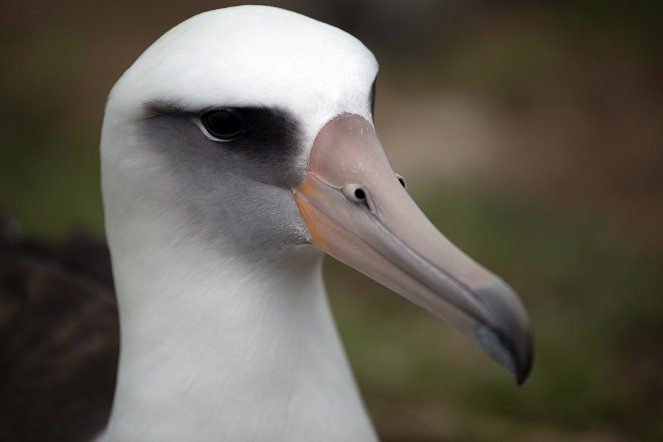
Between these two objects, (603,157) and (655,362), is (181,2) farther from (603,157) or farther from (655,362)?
(655,362)

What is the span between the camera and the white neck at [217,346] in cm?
Result: 154

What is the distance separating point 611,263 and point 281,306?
256 cm

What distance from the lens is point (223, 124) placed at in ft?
4.66

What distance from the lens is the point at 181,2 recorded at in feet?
18.6

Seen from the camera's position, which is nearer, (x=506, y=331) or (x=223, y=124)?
(x=506, y=331)

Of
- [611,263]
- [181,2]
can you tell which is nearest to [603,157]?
[611,263]

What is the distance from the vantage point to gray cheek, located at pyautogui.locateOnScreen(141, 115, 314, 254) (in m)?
1.46

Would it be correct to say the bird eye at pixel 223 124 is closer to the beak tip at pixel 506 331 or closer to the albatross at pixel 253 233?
the albatross at pixel 253 233

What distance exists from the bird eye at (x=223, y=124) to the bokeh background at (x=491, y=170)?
1871 mm

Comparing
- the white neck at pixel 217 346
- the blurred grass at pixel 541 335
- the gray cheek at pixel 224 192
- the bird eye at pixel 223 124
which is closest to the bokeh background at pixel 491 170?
the blurred grass at pixel 541 335

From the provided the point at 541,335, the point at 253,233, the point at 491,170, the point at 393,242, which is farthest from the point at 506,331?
the point at 491,170

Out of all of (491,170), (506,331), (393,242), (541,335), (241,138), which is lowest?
(506,331)

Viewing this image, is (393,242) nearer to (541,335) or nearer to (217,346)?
(217,346)

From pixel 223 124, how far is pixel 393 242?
355 mm
